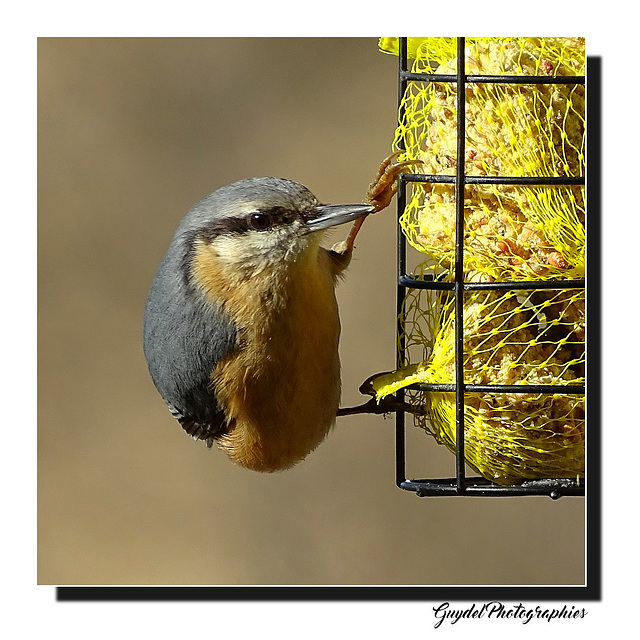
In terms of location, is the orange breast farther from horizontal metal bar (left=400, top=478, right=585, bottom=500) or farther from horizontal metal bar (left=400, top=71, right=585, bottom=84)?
horizontal metal bar (left=400, top=71, right=585, bottom=84)

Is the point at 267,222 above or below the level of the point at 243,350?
above

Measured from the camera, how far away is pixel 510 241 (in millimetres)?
2682

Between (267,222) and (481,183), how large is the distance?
0.63 meters

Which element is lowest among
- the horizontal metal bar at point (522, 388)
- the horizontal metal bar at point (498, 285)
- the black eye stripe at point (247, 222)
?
the horizontal metal bar at point (522, 388)

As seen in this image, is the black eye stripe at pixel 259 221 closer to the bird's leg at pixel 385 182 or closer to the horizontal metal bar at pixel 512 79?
the bird's leg at pixel 385 182

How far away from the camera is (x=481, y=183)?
2.59 metres

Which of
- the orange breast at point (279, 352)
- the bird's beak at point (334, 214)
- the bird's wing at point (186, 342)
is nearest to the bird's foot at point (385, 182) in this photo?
the bird's beak at point (334, 214)

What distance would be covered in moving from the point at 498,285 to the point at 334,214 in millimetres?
494

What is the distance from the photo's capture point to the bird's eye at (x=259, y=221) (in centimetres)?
285

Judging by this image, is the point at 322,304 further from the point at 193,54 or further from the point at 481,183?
the point at 193,54

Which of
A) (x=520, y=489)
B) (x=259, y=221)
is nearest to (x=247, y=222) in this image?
(x=259, y=221)

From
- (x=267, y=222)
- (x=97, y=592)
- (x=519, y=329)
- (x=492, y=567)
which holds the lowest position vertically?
(x=492, y=567)

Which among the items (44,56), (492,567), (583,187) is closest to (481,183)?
(583,187)

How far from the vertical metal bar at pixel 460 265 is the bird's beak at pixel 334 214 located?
24 cm
